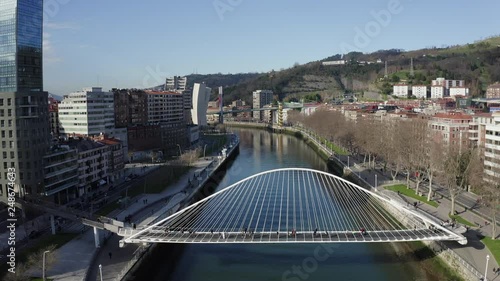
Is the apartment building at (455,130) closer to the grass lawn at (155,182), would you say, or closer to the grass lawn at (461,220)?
the grass lawn at (461,220)

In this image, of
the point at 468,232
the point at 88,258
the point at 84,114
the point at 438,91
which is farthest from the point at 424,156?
the point at 438,91

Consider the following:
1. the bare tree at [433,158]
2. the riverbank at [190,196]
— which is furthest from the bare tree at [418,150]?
the riverbank at [190,196]

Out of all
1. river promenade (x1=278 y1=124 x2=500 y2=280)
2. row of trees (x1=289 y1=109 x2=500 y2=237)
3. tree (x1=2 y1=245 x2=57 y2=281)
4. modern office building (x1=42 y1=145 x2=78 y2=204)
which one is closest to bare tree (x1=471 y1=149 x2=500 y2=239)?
row of trees (x1=289 y1=109 x2=500 y2=237)

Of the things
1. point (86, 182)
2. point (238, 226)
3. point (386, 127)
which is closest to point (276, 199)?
point (238, 226)

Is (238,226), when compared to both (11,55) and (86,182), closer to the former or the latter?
(86,182)

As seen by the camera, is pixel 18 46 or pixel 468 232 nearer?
pixel 468 232

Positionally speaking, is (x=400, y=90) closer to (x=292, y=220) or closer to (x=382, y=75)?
(x=382, y=75)

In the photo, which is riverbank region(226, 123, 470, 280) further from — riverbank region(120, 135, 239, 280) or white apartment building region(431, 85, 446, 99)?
white apartment building region(431, 85, 446, 99)
